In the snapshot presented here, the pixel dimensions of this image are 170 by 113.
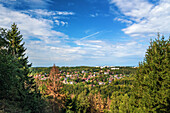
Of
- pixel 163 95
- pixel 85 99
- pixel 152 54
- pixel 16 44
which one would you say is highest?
pixel 16 44

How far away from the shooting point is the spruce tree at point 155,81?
39.7 feet

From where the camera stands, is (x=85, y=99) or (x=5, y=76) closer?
(x=5, y=76)

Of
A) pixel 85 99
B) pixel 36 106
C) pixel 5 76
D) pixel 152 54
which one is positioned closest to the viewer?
pixel 152 54

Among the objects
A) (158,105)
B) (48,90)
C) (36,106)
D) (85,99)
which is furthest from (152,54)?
(85,99)

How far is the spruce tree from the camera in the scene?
12109 mm

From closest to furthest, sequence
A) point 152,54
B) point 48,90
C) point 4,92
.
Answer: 1. point 152,54
2. point 4,92
3. point 48,90

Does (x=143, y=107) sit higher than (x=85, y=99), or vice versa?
(x=143, y=107)

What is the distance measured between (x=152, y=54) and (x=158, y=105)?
15.5ft

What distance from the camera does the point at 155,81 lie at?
41.0 ft

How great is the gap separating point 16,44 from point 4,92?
15.7 m

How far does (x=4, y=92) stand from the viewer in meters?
16.2

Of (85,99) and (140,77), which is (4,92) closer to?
(140,77)

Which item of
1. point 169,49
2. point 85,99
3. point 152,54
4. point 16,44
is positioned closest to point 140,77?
point 152,54

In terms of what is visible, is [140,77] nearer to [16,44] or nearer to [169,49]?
[169,49]
